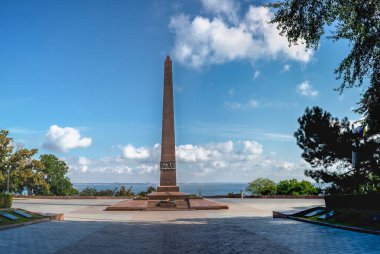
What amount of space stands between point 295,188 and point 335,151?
1773 cm

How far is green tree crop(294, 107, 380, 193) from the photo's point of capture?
21.9 meters

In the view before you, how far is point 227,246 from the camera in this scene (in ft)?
37.0

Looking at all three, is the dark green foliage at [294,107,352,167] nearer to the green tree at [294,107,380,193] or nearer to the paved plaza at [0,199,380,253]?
the green tree at [294,107,380,193]

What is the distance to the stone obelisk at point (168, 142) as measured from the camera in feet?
112

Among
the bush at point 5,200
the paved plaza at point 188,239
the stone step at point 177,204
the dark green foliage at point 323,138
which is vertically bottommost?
the paved plaza at point 188,239

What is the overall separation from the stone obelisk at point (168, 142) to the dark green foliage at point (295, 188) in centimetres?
1208

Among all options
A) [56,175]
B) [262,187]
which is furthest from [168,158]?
[56,175]

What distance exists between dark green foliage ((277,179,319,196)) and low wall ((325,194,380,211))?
71.2 feet

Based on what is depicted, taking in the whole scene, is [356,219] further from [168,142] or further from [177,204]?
[168,142]

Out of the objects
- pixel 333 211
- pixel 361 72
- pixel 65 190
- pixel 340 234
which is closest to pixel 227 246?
pixel 340 234

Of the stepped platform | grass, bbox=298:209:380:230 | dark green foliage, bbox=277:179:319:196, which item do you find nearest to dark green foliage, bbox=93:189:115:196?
the stepped platform

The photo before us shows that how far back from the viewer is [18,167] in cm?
4781

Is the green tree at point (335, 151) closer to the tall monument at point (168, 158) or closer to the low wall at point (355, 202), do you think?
the low wall at point (355, 202)

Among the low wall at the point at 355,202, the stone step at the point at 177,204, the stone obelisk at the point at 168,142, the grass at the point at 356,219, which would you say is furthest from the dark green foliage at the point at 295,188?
the grass at the point at 356,219
